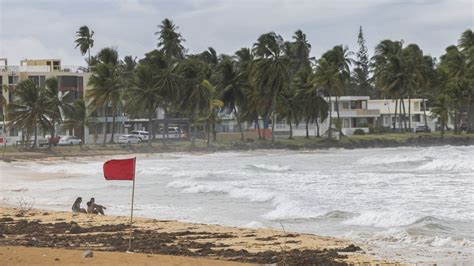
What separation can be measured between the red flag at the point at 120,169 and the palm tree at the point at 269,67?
58121 mm

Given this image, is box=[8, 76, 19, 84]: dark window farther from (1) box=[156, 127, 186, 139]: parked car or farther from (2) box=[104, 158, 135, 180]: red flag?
(2) box=[104, 158, 135, 180]: red flag

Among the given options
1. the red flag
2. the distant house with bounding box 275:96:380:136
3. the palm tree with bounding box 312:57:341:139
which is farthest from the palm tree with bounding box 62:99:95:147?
the red flag

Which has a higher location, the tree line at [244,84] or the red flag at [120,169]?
the tree line at [244,84]

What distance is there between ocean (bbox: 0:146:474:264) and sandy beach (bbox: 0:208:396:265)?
1.20 meters

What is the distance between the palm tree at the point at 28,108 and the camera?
184 ft

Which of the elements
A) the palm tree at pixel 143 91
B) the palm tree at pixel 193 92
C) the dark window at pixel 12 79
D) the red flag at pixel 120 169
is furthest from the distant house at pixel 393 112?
the red flag at pixel 120 169

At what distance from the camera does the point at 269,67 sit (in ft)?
227

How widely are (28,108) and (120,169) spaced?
4792 cm

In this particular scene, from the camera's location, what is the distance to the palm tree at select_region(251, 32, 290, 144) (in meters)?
69.3

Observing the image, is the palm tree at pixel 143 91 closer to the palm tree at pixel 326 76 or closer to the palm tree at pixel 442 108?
the palm tree at pixel 326 76

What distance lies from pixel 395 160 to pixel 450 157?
374 centimetres

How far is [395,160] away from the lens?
48625mm

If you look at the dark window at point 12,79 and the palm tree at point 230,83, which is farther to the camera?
the palm tree at point 230,83

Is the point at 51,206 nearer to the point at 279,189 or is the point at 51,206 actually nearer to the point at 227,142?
the point at 279,189
